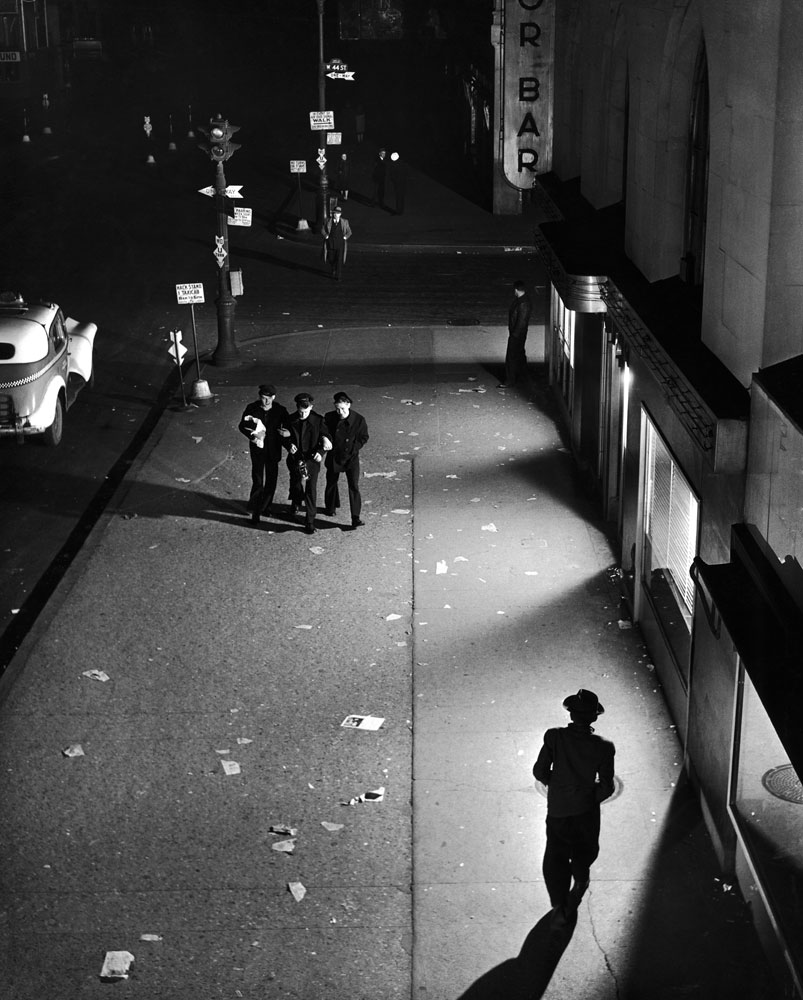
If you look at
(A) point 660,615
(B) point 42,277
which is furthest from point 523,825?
(B) point 42,277

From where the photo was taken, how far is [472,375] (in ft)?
75.3

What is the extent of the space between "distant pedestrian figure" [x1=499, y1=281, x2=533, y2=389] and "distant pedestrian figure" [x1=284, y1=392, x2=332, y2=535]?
21.2 feet

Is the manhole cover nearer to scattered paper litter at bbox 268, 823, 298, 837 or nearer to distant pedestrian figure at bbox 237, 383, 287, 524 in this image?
scattered paper litter at bbox 268, 823, 298, 837

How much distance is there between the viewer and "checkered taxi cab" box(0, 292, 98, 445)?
742 inches

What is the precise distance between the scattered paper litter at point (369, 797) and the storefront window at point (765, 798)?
275 centimetres

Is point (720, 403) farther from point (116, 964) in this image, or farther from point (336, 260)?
point (336, 260)

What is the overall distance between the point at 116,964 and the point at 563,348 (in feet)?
45.6

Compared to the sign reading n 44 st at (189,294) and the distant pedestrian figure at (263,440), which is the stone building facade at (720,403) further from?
the sign reading n 44 st at (189,294)

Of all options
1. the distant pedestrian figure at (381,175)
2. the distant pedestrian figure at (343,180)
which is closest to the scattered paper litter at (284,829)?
the distant pedestrian figure at (381,175)

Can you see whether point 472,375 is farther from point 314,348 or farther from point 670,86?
point 670,86

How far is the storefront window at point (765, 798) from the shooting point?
8680 millimetres

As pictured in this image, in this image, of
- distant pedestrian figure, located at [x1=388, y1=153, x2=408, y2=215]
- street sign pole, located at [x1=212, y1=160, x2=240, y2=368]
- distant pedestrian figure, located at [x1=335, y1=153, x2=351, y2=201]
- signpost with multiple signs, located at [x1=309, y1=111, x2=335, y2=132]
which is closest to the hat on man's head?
street sign pole, located at [x1=212, y1=160, x2=240, y2=368]

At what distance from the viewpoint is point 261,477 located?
1664cm

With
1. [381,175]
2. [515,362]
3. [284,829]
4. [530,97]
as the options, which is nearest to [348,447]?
[515,362]
